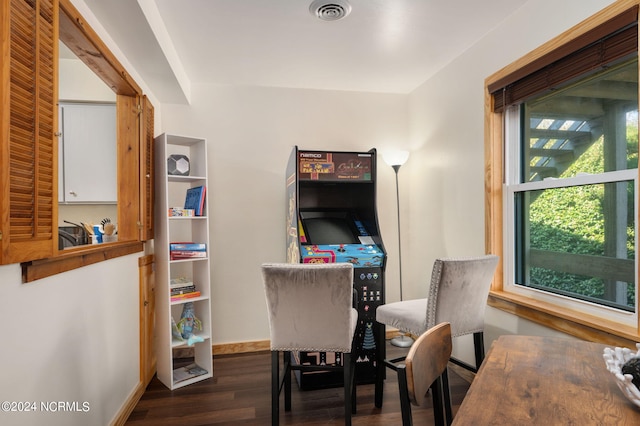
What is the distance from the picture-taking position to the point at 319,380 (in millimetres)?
2613

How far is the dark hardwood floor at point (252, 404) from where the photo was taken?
2203mm

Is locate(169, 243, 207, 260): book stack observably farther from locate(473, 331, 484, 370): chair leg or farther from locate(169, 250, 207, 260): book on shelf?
locate(473, 331, 484, 370): chair leg

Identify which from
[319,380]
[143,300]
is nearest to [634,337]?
[319,380]

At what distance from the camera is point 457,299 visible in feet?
6.68

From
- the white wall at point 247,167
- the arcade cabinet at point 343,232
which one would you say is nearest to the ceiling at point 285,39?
the white wall at point 247,167

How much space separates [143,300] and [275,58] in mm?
2080

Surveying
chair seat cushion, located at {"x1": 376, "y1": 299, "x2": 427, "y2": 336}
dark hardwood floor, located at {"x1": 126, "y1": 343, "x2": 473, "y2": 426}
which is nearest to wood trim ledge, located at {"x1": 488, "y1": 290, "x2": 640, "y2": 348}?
chair seat cushion, located at {"x1": 376, "y1": 299, "x2": 427, "y2": 336}

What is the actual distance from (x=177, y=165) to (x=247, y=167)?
0.76 metres

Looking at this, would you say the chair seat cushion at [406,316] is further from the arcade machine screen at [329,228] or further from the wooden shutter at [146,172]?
the wooden shutter at [146,172]

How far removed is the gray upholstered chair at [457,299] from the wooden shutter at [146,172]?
1.85 m

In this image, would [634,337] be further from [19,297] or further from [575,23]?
[19,297]

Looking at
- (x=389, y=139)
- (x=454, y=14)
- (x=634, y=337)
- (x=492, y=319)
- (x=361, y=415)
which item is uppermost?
(x=454, y=14)

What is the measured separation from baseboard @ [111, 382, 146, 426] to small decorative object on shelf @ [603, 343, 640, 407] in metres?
2.33

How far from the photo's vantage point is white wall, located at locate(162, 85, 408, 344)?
11.0 ft
